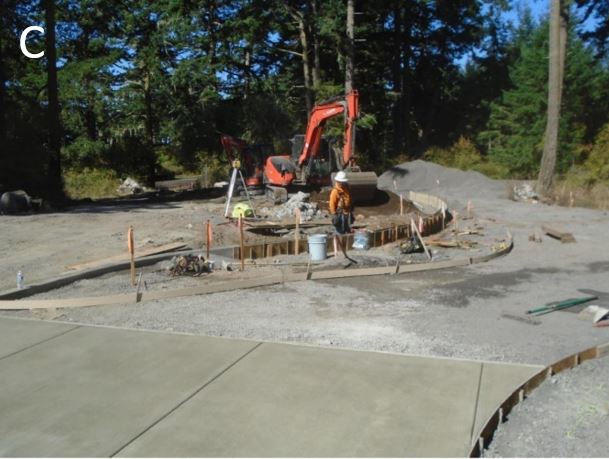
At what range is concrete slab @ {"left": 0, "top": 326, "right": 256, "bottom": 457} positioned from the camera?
4.08m

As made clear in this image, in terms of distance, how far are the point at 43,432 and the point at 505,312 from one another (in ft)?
17.2

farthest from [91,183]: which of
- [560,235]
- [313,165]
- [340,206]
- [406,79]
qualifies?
[560,235]

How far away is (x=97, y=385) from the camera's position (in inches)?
195

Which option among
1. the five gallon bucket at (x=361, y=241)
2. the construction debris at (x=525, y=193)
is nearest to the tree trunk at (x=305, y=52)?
the construction debris at (x=525, y=193)

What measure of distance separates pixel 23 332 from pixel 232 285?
9.26 ft

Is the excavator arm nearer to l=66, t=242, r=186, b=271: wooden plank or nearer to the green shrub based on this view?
l=66, t=242, r=186, b=271: wooden plank

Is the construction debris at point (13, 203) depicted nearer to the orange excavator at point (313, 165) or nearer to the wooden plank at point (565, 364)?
the orange excavator at point (313, 165)

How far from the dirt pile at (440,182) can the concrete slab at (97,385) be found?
19154 millimetres

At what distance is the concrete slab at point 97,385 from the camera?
161 inches

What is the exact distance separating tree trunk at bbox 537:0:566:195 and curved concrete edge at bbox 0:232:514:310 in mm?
14683

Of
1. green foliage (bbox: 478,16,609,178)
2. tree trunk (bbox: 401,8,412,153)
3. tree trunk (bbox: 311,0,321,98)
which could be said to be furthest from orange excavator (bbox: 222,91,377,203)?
tree trunk (bbox: 401,8,412,153)

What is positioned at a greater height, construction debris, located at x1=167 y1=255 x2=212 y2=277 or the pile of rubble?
the pile of rubble

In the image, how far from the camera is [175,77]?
34969mm

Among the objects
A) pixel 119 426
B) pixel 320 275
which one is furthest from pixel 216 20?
pixel 119 426
